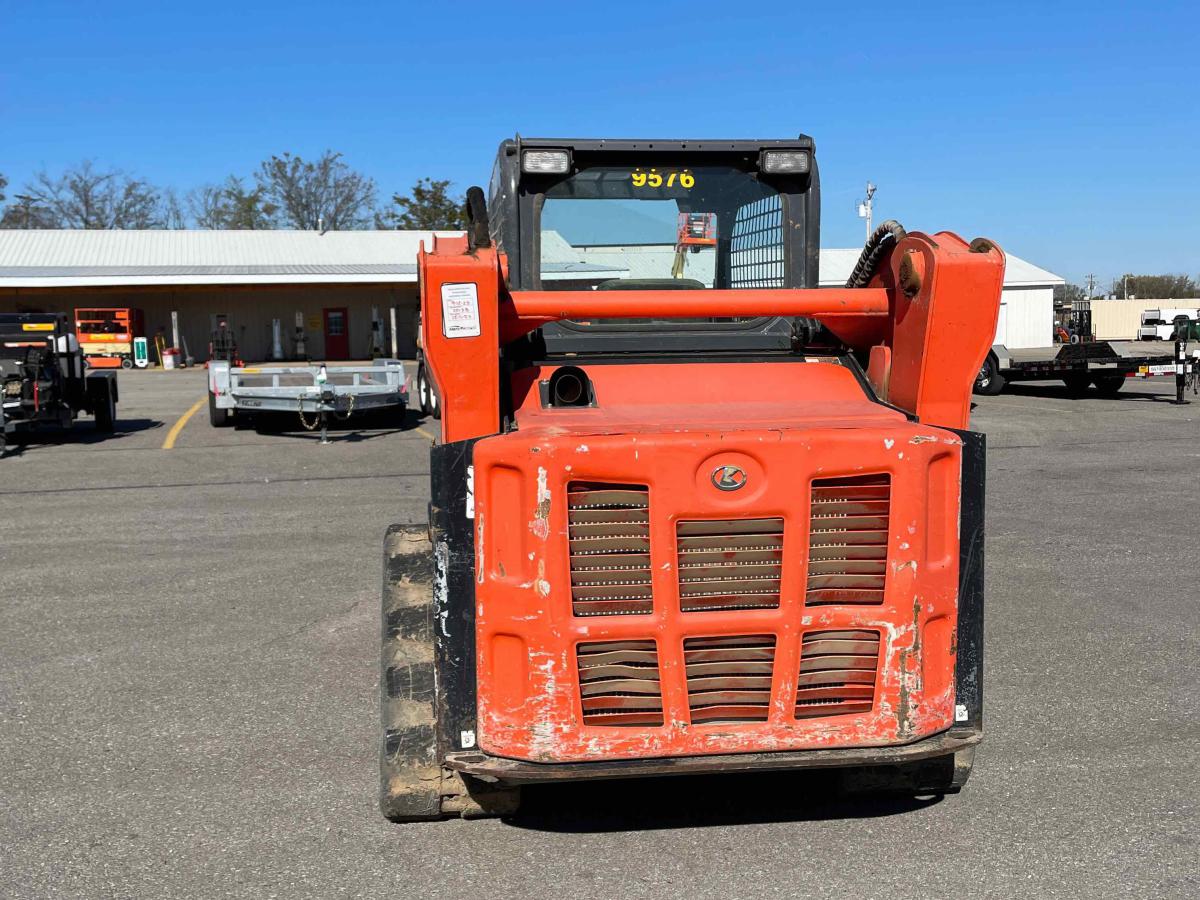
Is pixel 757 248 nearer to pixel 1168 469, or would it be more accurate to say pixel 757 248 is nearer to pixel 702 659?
pixel 702 659

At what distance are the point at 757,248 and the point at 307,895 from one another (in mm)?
3306

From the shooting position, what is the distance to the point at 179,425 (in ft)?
60.0

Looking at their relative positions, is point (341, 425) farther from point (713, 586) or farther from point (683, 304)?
point (713, 586)

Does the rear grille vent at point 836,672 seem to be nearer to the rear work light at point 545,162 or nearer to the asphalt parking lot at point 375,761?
the asphalt parking lot at point 375,761

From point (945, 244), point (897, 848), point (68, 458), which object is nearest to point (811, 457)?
point (945, 244)

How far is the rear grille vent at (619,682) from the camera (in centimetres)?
351

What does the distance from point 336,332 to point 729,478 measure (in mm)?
39146

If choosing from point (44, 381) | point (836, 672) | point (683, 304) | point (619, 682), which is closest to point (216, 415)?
point (44, 381)

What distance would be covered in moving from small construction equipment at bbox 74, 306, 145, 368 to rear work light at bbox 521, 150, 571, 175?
35.4 meters

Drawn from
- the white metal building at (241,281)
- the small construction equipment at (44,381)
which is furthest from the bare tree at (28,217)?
the small construction equipment at (44,381)

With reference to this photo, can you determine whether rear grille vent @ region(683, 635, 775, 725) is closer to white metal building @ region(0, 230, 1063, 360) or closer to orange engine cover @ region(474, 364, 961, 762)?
orange engine cover @ region(474, 364, 961, 762)

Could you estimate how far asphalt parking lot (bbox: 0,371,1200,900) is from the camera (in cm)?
370

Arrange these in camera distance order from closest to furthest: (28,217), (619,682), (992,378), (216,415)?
1. (619,682)
2. (216,415)
3. (992,378)
4. (28,217)

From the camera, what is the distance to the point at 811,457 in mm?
3426
